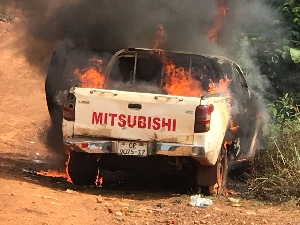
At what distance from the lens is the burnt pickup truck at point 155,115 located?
644 centimetres

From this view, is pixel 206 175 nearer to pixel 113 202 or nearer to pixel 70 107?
pixel 113 202

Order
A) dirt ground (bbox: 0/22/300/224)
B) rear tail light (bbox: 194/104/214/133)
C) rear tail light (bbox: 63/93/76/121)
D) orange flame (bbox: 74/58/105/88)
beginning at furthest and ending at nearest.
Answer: orange flame (bbox: 74/58/105/88)
rear tail light (bbox: 63/93/76/121)
rear tail light (bbox: 194/104/214/133)
dirt ground (bbox: 0/22/300/224)

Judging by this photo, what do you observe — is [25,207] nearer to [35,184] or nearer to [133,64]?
[35,184]

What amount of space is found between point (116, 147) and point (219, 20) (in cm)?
472

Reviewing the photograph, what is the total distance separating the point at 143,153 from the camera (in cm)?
649

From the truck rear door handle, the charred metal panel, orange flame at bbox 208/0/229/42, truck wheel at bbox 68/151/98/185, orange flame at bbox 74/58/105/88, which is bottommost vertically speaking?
truck wheel at bbox 68/151/98/185

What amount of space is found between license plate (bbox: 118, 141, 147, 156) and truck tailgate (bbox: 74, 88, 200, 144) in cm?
6

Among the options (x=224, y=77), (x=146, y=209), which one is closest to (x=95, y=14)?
(x=224, y=77)

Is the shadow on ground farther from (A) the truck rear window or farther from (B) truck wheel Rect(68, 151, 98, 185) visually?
(A) the truck rear window

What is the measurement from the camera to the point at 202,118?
252 inches

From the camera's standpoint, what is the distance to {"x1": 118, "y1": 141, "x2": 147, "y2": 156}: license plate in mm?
6496

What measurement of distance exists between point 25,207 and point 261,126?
4.95 meters

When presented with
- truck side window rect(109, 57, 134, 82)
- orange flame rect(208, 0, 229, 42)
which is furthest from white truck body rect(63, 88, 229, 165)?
orange flame rect(208, 0, 229, 42)

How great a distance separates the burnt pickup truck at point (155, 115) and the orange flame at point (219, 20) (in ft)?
7.07
